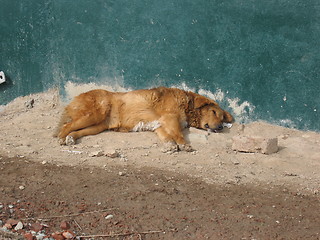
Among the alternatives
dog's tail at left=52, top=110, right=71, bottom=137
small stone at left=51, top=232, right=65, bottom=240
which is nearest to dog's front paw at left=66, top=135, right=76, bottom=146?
dog's tail at left=52, top=110, right=71, bottom=137

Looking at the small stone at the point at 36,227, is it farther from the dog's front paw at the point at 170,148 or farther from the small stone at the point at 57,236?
the dog's front paw at the point at 170,148

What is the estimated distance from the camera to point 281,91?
8.59m

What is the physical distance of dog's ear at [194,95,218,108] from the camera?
900cm

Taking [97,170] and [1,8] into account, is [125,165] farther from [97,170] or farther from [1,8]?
[1,8]

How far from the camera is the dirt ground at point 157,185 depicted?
504cm

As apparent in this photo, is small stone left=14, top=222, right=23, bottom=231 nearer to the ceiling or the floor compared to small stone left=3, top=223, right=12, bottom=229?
nearer to the floor

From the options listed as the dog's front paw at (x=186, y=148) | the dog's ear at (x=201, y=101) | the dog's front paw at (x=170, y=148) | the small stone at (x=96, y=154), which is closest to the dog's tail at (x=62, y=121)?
the small stone at (x=96, y=154)

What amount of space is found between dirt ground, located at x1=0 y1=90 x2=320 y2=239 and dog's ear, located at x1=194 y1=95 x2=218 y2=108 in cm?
52

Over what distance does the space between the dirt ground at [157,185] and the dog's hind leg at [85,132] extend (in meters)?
0.15

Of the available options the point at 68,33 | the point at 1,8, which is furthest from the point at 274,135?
the point at 1,8

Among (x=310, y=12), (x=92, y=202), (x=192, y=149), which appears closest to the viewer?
(x=92, y=202)

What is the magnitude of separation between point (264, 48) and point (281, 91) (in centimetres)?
87

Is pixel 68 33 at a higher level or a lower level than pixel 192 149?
higher

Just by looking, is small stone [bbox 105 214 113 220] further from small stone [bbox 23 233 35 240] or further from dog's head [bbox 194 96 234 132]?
dog's head [bbox 194 96 234 132]
